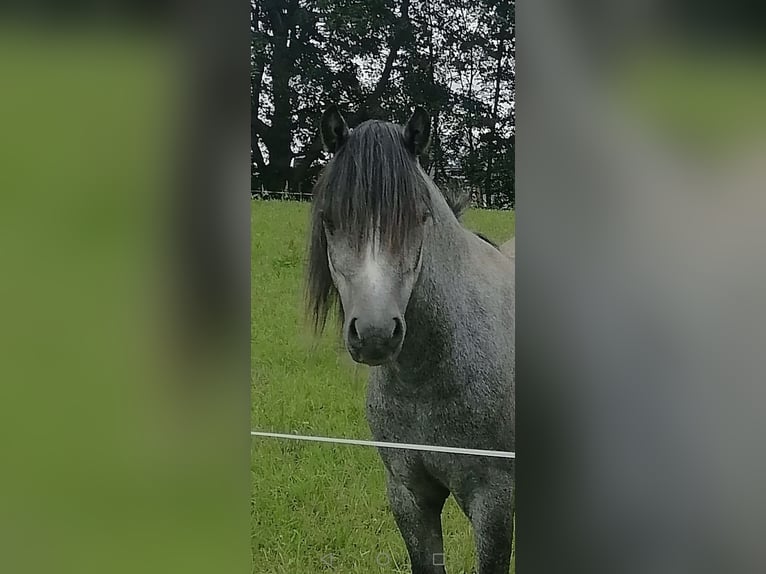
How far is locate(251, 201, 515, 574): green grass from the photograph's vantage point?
220 centimetres

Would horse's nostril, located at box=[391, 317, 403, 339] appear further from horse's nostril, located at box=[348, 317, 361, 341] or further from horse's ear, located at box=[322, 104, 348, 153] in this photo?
horse's ear, located at box=[322, 104, 348, 153]

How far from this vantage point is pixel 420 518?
7.08 feet

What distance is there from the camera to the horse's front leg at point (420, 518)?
2.14m

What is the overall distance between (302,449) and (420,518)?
35 centimetres

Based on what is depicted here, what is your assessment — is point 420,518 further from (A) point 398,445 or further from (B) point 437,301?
(B) point 437,301

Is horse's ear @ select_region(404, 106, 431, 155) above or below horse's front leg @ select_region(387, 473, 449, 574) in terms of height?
above

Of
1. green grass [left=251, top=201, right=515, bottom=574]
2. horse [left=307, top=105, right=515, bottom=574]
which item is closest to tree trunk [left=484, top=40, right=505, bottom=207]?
horse [left=307, top=105, right=515, bottom=574]

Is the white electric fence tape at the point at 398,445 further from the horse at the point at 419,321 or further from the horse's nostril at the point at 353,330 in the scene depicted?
the horse's nostril at the point at 353,330

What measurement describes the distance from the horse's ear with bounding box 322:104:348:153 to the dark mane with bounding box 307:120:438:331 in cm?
2
